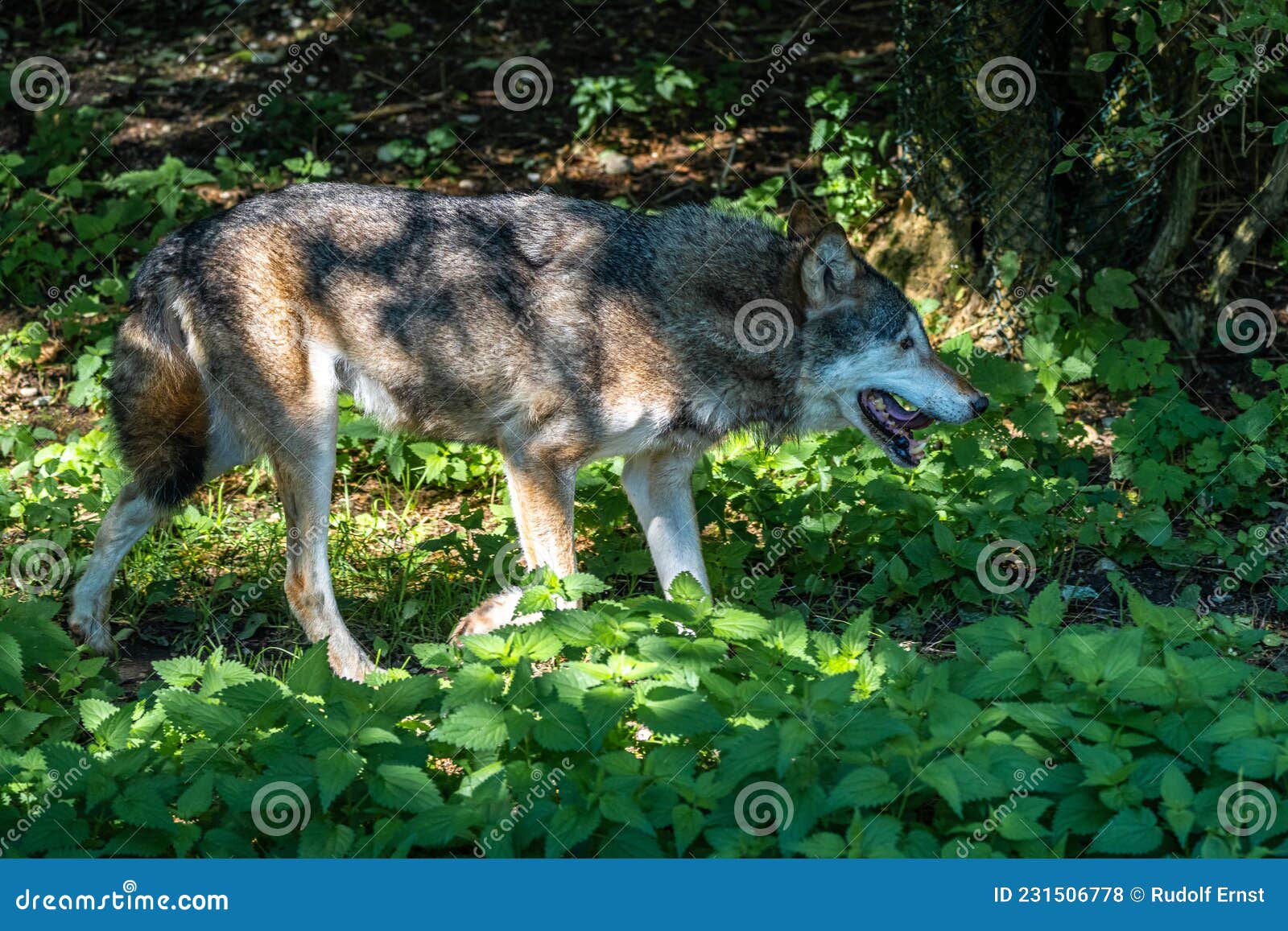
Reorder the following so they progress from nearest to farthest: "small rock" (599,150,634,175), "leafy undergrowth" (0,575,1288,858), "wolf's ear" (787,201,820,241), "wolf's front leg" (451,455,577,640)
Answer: "leafy undergrowth" (0,575,1288,858), "wolf's front leg" (451,455,577,640), "wolf's ear" (787,201,820,241), "small rock" (599,150,634,175)

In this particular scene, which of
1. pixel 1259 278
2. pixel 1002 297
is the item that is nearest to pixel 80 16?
pixel 1002 297

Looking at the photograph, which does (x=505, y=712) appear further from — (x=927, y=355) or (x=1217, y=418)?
(x=1217, y=418)

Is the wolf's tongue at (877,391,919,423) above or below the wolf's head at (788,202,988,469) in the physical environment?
below

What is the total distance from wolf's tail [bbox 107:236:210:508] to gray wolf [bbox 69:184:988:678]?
11mm

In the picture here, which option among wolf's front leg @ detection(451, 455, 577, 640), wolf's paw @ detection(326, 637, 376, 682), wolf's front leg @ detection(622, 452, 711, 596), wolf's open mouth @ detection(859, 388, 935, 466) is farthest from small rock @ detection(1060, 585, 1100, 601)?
wolf's paw @ detection(326, 637, 376, 682)

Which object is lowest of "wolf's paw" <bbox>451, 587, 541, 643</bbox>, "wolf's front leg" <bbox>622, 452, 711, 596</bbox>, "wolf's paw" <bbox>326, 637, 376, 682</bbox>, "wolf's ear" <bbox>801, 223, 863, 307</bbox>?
"wolf's paw" <bbox>326, 637, 376, 682</bbox>

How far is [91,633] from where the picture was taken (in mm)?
5844

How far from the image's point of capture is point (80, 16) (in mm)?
11242

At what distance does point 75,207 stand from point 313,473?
4762 millimetres

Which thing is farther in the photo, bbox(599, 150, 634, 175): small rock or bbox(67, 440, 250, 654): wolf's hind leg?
bbox(599, 150, 634, 175): small rock

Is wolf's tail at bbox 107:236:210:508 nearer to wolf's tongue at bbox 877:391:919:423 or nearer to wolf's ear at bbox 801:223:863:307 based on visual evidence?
wolf's ear at bbox 801:223:863:307

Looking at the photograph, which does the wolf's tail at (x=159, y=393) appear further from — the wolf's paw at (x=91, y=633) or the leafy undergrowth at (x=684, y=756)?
the leafy undergrowth at (x=684, y=756)

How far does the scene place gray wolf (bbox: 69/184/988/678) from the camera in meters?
5.61

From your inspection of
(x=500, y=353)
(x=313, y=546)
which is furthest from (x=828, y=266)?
(x=313, y=546)
